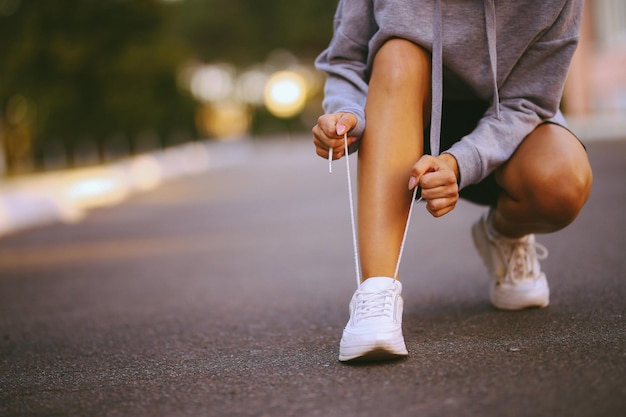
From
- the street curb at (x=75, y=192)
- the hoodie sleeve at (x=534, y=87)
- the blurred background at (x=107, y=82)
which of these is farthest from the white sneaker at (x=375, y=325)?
the blurred background at (x=107, y=82)

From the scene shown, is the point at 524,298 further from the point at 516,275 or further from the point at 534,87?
the point at 534,87

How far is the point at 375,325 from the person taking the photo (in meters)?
2.12

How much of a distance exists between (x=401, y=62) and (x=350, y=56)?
260 millimetres

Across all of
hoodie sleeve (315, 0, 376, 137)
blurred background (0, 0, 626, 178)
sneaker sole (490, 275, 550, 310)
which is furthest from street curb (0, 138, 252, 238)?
sneaker sole (490, 275, 550, 310)

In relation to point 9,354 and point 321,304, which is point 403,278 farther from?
point 9,354

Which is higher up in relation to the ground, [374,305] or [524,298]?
[374,305]

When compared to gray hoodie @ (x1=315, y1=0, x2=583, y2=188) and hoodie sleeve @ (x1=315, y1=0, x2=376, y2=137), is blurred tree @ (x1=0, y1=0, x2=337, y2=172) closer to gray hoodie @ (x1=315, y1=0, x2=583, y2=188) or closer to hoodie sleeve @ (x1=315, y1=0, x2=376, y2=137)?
hoodie sleeve @ (x1=315, y1=0, x2=376, y2=137)

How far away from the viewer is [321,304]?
3.28 m

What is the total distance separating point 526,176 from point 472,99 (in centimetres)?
34

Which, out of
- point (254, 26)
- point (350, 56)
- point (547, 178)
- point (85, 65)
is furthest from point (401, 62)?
point (254, 26)

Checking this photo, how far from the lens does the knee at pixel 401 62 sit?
92.8 inches

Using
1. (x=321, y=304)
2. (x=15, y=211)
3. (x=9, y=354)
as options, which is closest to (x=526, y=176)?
(x=321, y=304)

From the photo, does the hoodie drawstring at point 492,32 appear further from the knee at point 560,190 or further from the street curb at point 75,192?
the street curb at point 75,192

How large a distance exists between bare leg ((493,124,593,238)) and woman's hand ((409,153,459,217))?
34cm
